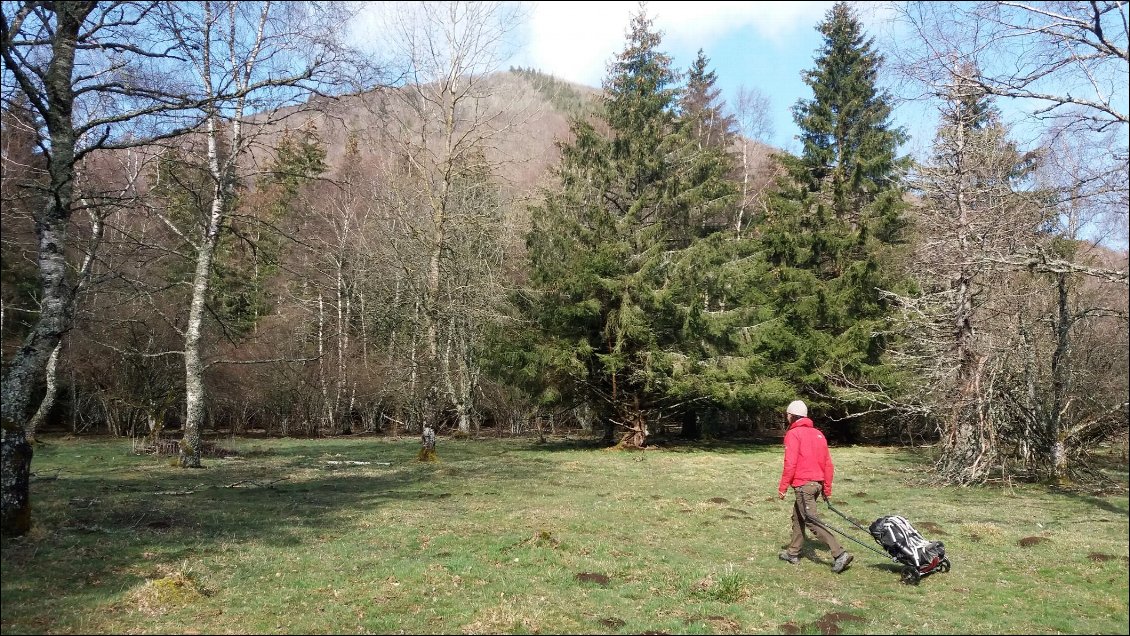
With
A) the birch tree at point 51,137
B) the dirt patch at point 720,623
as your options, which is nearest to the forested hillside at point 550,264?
the birch tree at point 51,137

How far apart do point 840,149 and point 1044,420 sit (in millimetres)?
20024

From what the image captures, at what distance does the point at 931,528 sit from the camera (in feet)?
34.5

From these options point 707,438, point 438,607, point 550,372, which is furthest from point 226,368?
point 438,607

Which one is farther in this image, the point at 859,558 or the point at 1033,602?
the point at 859,558

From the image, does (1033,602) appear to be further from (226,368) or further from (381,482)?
(226,368)

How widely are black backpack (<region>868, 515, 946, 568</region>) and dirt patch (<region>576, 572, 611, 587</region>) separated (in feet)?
10.6

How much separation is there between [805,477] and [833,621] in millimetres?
2280

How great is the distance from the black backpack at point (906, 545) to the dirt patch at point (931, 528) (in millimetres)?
2953

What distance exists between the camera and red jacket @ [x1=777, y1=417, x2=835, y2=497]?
8227 millimetres

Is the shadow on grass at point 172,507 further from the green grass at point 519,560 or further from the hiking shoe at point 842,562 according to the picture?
the hiking shoe at point 842,562

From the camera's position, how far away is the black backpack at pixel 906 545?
24.5 feet

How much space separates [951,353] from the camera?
15633mm

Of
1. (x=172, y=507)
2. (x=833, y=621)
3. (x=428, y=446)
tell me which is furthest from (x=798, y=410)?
(x=428, y=446)

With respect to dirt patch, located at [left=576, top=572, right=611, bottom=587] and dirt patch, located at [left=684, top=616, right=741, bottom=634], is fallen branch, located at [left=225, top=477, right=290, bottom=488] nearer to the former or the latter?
dirt patch, located at [left=576, top=572, right=611, bottom=587]
